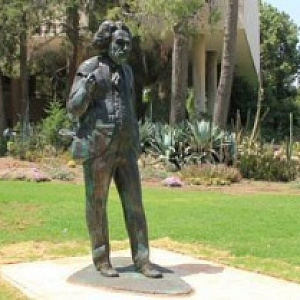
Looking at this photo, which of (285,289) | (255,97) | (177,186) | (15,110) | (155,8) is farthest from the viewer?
(255,97)

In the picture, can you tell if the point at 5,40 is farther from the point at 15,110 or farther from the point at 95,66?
the point at 95,66

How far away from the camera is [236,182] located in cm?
1691

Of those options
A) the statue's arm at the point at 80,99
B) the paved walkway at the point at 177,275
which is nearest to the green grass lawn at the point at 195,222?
the paved walkway at the point at 177,275

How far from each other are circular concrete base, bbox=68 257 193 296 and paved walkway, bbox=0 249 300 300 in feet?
0.08

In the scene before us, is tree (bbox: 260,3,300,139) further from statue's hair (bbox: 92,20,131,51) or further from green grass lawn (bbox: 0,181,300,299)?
statue's hair (bbox: 92,20,131,51)

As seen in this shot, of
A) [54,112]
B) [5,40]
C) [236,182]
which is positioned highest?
[5,40]

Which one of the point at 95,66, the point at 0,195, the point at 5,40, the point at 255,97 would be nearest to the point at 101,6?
the point at 5,40

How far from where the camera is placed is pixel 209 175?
16422mm

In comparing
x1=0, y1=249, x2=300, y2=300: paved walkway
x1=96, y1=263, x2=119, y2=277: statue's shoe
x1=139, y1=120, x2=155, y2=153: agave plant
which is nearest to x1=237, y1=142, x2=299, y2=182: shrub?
x1=139, y1=120, x2=155, y2=153: agave plant

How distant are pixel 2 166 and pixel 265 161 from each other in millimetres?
7075

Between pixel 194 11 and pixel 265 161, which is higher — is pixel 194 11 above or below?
above

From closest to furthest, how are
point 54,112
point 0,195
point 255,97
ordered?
point 0,195 < point 54,112 < point 255,97

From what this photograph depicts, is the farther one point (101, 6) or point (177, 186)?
point (101, 6)

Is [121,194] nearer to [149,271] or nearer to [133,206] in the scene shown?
[133,206]
